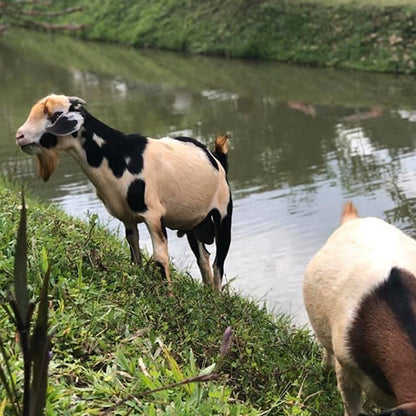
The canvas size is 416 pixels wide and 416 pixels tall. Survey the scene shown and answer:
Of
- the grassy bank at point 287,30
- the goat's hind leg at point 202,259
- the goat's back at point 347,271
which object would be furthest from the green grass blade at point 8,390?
the grassy bank at point 287,30

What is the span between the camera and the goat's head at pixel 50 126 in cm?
541

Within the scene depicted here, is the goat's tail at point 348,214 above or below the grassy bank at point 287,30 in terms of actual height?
above

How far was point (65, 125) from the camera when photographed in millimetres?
5418

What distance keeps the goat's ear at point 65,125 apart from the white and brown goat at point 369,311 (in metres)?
1.87

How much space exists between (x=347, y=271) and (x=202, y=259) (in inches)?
91.2

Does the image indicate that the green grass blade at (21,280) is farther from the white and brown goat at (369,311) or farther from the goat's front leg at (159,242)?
the goat's front leg at (159,242)

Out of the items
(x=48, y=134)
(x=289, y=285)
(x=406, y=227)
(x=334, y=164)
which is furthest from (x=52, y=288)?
(x=334, y=164)

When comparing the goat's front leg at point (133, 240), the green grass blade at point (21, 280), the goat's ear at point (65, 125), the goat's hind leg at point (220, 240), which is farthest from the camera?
the goat's hind leg at point (220, 240)

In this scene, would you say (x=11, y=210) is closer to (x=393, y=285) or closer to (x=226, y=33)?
(x=393, y=285)

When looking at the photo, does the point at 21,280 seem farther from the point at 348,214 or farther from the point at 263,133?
the point at 263,133

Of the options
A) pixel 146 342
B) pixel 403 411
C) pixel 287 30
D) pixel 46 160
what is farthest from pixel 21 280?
pixel 287 30

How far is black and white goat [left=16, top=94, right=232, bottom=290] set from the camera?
5465mm

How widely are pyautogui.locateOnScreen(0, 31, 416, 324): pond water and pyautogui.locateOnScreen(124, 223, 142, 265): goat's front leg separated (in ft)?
3.23

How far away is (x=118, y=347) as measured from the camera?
13.4 feet
